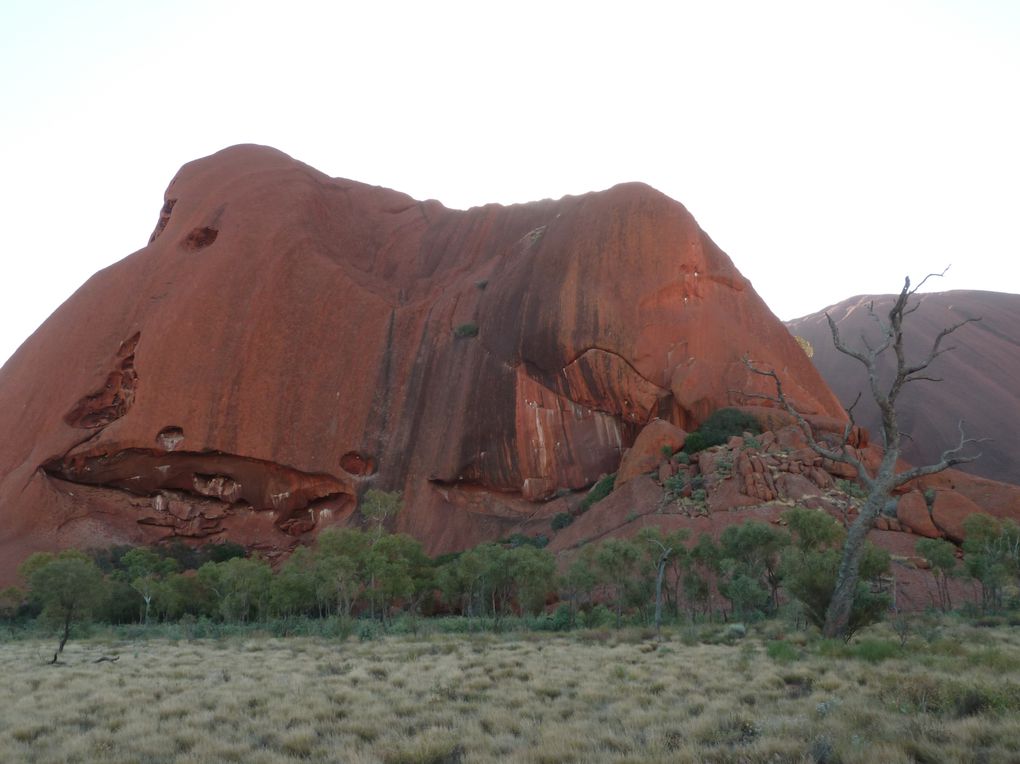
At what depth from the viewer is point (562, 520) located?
4312 cm

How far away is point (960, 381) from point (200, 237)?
66.2 meters

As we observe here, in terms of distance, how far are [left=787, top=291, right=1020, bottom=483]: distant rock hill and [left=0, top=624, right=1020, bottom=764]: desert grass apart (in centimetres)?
4570

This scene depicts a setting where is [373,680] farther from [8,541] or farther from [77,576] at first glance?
[8,541]

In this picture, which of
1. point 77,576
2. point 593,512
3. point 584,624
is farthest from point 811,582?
point 593,512

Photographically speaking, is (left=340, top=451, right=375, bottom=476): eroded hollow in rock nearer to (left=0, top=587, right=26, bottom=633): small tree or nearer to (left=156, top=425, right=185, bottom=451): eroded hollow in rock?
(left=156, top=425, right=185, bottom=451): eroded hollow in rock

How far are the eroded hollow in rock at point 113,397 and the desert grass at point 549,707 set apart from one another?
4109 centimetres

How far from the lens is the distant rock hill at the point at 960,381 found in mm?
59969

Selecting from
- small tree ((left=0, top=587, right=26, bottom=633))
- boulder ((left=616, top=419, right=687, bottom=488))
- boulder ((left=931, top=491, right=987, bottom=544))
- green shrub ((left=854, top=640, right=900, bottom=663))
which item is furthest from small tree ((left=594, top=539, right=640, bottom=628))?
small tree ((left=0, top=587, right=26, bottom=633))

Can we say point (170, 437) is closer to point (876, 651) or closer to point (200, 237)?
point (200, 237)

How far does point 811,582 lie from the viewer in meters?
15.5

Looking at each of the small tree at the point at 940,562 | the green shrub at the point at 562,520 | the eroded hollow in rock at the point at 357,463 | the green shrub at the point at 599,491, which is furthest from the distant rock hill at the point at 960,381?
the eroded hollow in rock at the point at 357,463

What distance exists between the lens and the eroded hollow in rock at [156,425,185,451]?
166 ft

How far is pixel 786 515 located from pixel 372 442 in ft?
99.5

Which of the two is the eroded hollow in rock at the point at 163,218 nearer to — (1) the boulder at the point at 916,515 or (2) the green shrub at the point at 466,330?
(2) the green shrub at the point at 466,330
